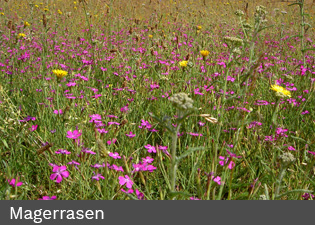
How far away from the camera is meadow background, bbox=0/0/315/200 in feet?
4.21

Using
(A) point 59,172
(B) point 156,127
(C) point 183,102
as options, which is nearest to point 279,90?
(B) point 156,127

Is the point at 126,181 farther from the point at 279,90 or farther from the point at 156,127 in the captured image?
the point at 279,90

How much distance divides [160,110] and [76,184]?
2.97 ft

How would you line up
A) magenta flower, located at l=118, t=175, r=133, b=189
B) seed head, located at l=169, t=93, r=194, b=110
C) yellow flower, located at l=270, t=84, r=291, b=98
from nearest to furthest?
1. seed head, located at l=169, t=93, r=194, b=110
2. magenta flower, located at l=118, t=175, r=133, b=189
3. yellow flower, located at l=270, t=84, r=291, b=98

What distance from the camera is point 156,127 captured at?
6.66 feet

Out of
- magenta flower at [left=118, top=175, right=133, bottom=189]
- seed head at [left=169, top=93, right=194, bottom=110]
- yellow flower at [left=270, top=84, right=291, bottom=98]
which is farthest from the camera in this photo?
yellow flower at [left=270, top=84, right=291, bottom=98]

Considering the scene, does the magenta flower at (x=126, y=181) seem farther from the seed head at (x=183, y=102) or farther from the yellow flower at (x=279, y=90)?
the yellow flower at (x=279, y=90)

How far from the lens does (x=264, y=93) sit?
2414 mm

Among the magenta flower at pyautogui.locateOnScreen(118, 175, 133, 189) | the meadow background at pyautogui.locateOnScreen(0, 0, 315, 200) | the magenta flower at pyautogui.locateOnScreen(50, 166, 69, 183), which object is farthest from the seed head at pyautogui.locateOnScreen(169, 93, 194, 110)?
the magenta flower at pyautogui.locateOnScreen(50, 166, 69, 183)

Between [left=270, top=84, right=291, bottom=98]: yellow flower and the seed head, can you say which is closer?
the seed head

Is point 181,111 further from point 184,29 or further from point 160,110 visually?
point 184,29

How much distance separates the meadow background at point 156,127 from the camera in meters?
1.28

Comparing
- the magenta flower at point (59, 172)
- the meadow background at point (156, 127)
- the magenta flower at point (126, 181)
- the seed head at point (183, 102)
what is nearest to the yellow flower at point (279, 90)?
the meadow background at point (156, 127)

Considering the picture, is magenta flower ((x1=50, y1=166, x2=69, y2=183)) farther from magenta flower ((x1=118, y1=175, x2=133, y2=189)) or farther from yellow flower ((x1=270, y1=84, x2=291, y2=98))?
yellow flower ((x1=270, y1=84, x2=291, y2=98))
